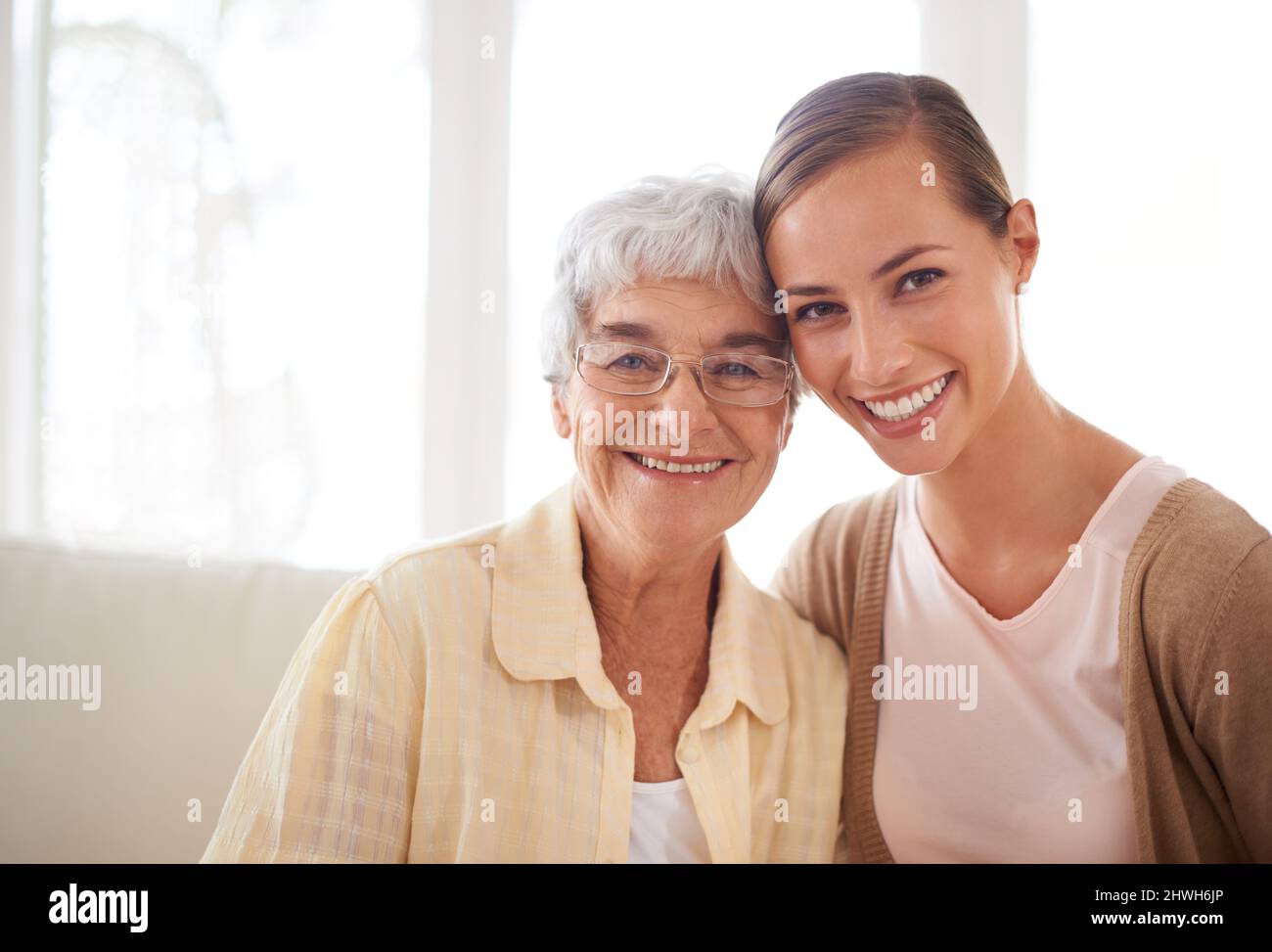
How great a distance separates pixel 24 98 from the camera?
2254 millimetres

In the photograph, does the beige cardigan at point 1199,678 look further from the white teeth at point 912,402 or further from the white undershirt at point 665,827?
the white undershirt at point 665,827

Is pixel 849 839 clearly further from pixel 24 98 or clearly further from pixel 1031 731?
pixel 24 98

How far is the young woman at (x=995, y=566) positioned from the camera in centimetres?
124

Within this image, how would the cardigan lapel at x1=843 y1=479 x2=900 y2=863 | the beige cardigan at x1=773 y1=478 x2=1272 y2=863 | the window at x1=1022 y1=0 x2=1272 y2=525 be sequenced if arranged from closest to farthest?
the beige cardigan at x1=773 y1=478 x2=1272 y2=863, the cardigan lapel at x1=843 y1=479 x2=900 y2=863, the window at x1=1022 y1=0 x2=1272 y2=525

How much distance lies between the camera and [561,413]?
1425mm

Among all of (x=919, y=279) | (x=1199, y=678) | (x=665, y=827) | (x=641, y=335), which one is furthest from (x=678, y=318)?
(x=1199, y=678)

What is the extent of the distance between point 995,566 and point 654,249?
0.64 m

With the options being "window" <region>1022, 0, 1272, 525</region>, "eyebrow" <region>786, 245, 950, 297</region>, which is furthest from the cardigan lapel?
"window" <region>1022, 0, 1272, 525</region>

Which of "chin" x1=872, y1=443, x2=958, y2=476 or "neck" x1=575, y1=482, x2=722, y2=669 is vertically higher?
"chin" x1=872, y1=443, x2=958, y2=476

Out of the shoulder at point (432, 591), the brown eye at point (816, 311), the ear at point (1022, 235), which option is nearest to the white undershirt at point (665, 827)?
the shoulder at point (432, 591)

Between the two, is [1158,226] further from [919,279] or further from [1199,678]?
[1199,678]

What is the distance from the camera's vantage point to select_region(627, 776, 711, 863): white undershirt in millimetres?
1302

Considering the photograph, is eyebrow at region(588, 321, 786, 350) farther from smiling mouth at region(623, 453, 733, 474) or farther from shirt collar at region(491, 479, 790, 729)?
shirt collar at region(491, 479, 790, 729)

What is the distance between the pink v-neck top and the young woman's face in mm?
227
